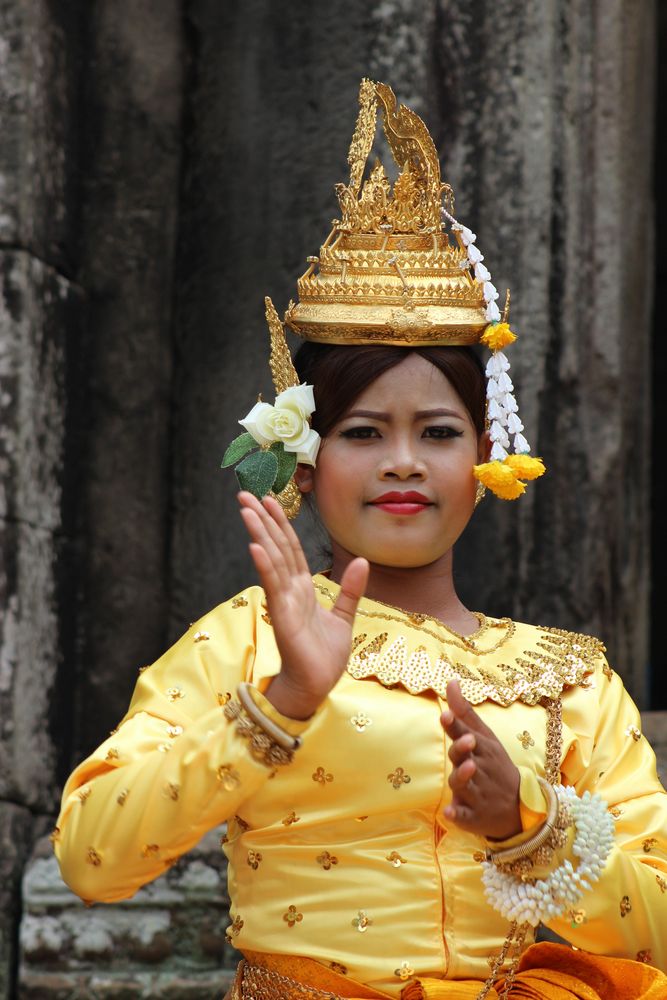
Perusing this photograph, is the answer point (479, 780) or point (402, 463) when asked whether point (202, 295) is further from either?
point (479, 780)

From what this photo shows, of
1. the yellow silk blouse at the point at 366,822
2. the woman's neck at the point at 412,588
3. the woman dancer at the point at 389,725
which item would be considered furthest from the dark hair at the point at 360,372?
the yellow silk blouse at the point at 366,822

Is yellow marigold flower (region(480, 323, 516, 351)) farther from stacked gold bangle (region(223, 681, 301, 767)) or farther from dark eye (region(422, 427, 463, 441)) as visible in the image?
stacked gold bangle (region(223, 681, 301, 767))

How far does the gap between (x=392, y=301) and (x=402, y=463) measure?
27 centimetres

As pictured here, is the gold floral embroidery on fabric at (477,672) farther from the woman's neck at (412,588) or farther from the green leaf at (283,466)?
the green leaf at (283,466)

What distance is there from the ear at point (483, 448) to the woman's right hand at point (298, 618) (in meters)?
0.56

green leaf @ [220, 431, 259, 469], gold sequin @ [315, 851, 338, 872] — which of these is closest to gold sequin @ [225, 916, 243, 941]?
gold sequin @ [315, 851, 338, 872]

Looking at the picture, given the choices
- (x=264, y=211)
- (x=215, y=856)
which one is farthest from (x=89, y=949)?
(x=264, y=211)

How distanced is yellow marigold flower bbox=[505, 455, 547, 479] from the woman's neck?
0.69 feet

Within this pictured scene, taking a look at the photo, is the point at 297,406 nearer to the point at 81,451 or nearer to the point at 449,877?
the point at 449,877

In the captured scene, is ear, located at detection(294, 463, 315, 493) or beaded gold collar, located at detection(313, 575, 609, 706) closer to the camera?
beaded gold collar, located at detection(313, 575, 609, 706)

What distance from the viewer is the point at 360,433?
8.72ft

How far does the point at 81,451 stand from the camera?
3711mm

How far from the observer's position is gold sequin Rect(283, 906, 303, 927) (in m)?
2.49

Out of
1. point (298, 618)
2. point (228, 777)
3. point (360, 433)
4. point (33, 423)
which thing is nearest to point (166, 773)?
point (228, 777)
